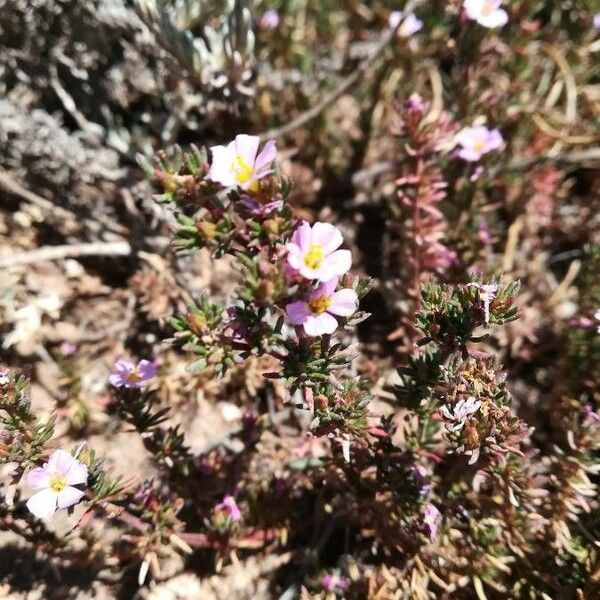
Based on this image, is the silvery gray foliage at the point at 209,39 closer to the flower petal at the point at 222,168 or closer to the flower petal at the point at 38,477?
the flower petal at the point at 222,168

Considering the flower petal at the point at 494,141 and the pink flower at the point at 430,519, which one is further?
the flower petal at the point at 494,141

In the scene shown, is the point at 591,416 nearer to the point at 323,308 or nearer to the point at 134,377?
the point at 323,308

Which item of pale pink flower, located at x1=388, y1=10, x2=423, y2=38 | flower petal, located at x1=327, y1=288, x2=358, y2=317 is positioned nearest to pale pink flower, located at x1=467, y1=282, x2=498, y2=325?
flower petal, located at x1=327, y1=288, x2=358, y2=317

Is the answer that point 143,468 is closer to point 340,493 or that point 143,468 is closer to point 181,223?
point 340,493

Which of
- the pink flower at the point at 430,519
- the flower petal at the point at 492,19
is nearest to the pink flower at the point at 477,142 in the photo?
the flower petal at the point at 492,19

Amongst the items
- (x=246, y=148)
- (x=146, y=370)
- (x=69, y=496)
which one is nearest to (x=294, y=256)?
(x=246, y=148)

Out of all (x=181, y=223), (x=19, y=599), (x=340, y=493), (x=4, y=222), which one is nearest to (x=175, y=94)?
(x=4, y=222)
